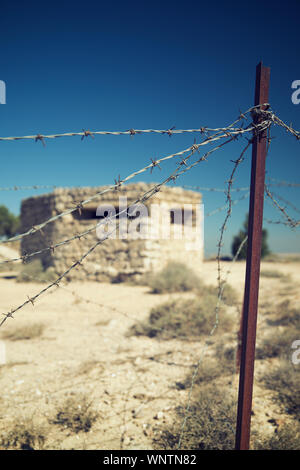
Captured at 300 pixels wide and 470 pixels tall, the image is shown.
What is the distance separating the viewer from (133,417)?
2.28 m

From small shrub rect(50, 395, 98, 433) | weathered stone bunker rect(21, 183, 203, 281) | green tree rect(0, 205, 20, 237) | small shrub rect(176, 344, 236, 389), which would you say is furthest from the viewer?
green tree rect(0, 205, 20, 237)

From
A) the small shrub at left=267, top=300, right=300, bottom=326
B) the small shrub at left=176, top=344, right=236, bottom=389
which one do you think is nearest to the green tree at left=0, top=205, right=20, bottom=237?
the small shrub at left=267, top=300, right=300, bottom=326

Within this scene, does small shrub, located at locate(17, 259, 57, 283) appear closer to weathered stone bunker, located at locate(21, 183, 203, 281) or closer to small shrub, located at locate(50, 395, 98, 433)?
weathered stone bunker, located at locate(21, 183, 203, 281)

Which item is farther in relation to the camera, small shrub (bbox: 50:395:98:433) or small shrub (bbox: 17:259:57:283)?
small shrub (bbox: 17:259:57:283)

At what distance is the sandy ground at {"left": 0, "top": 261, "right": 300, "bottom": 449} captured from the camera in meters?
2.14

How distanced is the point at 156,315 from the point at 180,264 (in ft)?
13.4

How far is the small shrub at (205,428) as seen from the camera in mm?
1898

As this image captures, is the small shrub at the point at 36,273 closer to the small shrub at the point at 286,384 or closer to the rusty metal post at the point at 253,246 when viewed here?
the small shrub at the point at 286,384

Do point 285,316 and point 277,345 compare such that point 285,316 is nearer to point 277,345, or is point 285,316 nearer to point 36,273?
point 277,345

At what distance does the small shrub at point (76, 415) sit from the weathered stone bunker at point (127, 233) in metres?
5.40

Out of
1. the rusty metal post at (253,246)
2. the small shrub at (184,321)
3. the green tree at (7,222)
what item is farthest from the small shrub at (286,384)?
the green tree at (7,222)

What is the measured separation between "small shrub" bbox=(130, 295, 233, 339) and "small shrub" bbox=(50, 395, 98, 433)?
5.55 ft

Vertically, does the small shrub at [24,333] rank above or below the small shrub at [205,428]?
below
